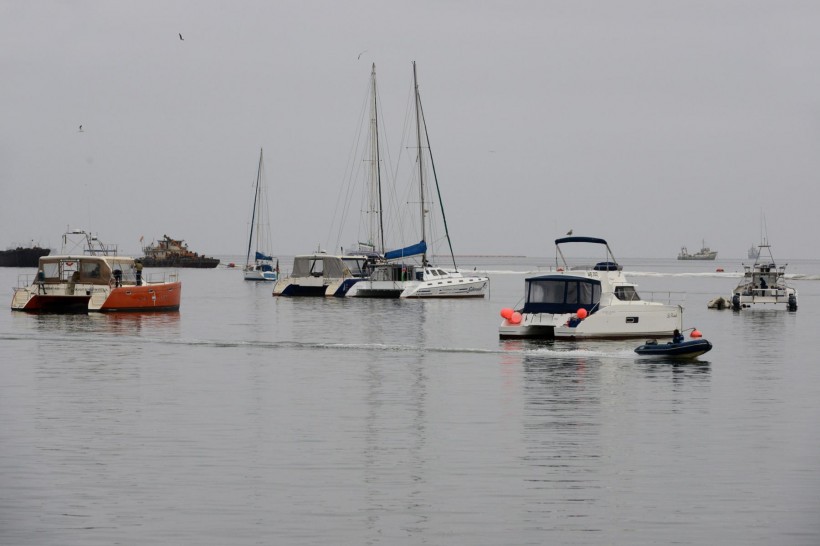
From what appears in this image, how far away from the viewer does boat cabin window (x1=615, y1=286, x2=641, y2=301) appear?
155 feet

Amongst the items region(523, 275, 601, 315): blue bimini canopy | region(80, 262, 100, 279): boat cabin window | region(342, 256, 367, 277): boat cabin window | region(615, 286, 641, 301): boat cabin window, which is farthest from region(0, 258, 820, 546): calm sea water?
region(342, 256, 367, 277): boat cabin window

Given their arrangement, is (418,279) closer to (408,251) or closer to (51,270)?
(408,251)

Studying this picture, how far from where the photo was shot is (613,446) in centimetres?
2078

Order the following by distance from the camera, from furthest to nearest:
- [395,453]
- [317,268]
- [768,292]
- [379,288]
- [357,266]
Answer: [357,266] → [317,268] → [379,288] → [768,292] → [395,453]

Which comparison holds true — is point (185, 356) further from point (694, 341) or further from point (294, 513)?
point (294, 513)

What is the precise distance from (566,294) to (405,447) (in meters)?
25.7

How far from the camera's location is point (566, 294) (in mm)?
45375

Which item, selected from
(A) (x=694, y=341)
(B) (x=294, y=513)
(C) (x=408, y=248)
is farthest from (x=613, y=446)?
(C) (x=408, y=248)

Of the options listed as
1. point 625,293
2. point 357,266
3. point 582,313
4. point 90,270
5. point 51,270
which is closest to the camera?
point 582,313

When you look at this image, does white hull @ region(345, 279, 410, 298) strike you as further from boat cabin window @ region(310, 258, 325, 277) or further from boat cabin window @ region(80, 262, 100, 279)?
boat cabin window @ region(80, 262, 100, 279)

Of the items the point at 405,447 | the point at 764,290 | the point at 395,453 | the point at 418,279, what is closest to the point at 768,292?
the point at 764,290

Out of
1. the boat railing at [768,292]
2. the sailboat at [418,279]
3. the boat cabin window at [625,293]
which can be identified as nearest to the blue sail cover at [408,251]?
the sailboat at [418,279]

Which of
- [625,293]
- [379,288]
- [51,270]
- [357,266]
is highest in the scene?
[357,266]

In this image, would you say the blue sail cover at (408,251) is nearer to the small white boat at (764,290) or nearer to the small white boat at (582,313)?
the small white boat at (764,290)
